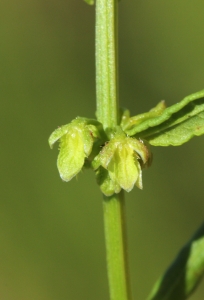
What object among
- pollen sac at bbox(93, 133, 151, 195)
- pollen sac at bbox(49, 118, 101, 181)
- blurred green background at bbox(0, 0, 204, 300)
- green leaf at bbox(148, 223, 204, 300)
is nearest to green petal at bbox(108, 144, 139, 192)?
pollen sac at bbox(93, 133, 151, 195)

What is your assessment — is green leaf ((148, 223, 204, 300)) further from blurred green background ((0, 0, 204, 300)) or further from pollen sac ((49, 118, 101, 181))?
blurred green background ((0, 0, 204, 300))

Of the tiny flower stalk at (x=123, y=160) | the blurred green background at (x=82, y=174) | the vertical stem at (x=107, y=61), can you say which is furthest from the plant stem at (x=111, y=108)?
the blurred green background at (x=82, y=174)

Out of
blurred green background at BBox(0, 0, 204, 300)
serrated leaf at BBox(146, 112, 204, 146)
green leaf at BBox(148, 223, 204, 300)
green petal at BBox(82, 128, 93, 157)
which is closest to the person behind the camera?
green petal at BBox(82, 128, 93, 157)

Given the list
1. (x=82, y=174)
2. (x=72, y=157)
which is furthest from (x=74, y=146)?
(x=82, y=174)

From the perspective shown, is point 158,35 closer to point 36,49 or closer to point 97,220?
point 36,49

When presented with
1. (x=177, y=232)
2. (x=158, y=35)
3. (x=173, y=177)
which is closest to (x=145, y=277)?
(x=177, y=232)
